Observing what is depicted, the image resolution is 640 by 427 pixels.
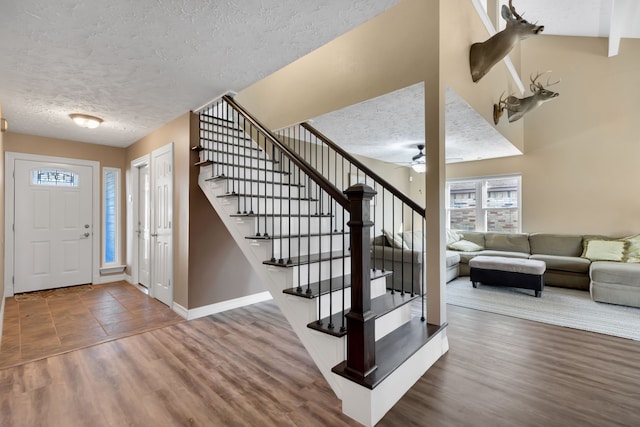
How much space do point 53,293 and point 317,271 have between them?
14.7 ft

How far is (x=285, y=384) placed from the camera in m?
2.00

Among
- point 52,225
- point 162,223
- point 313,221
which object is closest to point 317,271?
point 313,221

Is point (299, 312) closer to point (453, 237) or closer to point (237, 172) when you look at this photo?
point (237, 172)

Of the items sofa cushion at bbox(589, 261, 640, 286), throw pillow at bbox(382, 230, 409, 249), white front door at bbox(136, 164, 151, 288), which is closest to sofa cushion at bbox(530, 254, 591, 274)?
sofa cushion at bbox(589, 261, 640, 286)

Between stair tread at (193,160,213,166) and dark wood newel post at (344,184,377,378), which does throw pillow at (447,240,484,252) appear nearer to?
dark wood newel post at (344,184,377,378)

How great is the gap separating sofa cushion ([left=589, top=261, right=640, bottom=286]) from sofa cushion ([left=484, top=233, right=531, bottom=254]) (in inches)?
59.4

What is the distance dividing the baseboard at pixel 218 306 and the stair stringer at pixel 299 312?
124 cm

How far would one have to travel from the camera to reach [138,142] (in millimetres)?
4707

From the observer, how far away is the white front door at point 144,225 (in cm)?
428

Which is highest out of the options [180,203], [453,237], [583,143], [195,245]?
[583,143]

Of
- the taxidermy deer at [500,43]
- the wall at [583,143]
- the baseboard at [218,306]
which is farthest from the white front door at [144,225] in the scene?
the wall at [583,143]

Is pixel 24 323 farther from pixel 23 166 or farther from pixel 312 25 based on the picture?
pixel 312 25

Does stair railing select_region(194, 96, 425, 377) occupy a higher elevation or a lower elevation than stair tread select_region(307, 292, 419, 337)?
higher

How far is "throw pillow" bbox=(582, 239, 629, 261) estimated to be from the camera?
430 cm
